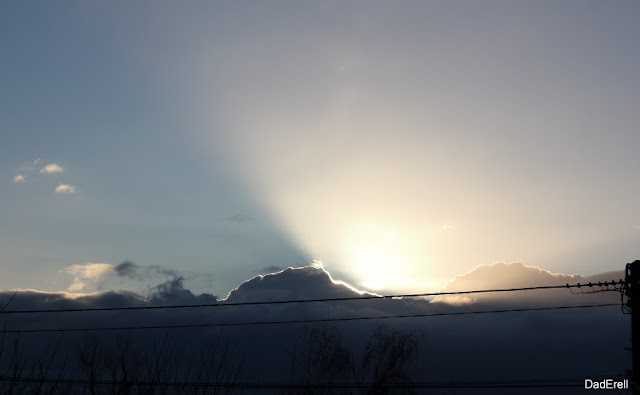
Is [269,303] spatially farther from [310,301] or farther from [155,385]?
[155,385]

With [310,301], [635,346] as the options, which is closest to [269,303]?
[310,301]

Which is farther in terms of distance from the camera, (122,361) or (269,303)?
(122,361)

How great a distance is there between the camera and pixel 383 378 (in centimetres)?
4147

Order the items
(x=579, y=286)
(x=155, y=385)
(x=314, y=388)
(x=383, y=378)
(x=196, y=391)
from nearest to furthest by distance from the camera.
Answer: (x=579, y=286), (x=196, y=391), (x=155, y=385), (x=314, y=388), (x=383, y=378)

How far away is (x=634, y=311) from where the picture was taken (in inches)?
921

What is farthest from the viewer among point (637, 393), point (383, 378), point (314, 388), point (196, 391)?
point (383, 378)

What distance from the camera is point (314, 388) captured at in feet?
111

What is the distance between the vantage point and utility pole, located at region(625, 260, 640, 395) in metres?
Result: 22.5

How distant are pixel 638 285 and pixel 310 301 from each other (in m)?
15.0

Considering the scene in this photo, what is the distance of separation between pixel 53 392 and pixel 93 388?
8.99 ft

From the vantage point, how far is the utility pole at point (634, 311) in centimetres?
2248

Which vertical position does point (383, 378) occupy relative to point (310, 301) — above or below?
below

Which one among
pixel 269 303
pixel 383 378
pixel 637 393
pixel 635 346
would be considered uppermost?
pixel 269 303

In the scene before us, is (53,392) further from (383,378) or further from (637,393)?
(637,393)
